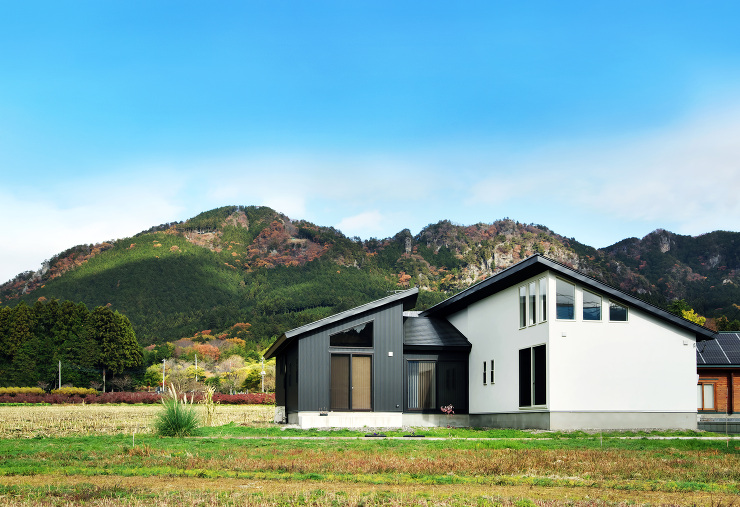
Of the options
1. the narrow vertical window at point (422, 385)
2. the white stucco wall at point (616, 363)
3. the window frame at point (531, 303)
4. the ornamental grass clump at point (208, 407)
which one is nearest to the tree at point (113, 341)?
the ornamental grass clump at point (208, 407)

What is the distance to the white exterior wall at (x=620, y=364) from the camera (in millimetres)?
21828

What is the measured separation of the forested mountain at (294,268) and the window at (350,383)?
208ft

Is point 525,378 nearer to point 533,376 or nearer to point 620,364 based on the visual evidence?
point 533,376

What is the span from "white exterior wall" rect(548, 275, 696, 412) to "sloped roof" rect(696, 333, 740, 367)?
24.0 ft

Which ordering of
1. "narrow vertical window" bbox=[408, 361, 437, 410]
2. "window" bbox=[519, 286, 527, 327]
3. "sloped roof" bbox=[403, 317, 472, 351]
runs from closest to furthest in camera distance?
"window" bbox=[519, 286, 527, 327] < "narrow vertical window" bbox=[408, 361, 437, 410] < "sloped roof" bbox=[403, 317, 472, 351]

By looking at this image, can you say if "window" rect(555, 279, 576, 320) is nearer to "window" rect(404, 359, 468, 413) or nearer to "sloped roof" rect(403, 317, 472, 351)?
"sloped roof" rect(403, 317, 472, 351)

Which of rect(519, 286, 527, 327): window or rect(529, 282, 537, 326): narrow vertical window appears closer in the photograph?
rect(529, 282, 537, 326): narrow vertical window

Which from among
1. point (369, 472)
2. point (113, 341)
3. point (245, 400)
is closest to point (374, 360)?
point (369, 472)

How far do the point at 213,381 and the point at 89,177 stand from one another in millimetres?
39305

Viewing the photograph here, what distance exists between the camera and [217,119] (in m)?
34.8

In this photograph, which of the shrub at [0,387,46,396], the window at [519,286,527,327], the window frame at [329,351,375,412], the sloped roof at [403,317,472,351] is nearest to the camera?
the window at [519,286,527,327]

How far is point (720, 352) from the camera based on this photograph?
98.3 feet

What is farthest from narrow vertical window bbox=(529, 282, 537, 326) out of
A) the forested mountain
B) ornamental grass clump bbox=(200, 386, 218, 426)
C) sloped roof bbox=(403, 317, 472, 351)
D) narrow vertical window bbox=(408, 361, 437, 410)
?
the forested mountain

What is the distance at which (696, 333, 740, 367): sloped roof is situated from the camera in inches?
1155
